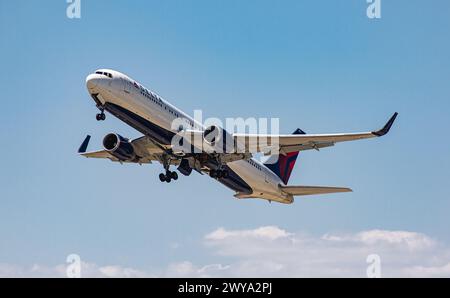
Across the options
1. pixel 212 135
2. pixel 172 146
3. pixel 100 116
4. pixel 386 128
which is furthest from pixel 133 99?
pixel 386 128

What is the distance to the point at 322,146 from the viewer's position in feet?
150

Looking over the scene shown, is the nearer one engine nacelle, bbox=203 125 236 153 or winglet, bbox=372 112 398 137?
winglet, bbox=372 112 398 137

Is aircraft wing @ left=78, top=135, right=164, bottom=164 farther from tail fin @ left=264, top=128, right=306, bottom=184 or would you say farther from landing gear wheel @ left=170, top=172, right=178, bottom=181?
tail fin @ left=264, top=128, right=306, bottom=184

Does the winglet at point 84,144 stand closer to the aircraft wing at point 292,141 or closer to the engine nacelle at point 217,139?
the engine nacelle at point 217,139

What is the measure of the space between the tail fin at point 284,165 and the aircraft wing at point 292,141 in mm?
10247

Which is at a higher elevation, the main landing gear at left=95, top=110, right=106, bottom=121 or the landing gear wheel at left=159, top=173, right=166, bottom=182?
the main landing gear at left=95, top=110, right=106, bottom=121

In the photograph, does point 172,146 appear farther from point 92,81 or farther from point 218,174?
point 92,81

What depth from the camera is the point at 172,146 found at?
152 feet

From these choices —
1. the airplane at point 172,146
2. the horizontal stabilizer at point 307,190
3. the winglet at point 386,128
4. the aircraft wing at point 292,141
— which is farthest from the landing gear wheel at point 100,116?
the horizontal stabilizer at point 307,190

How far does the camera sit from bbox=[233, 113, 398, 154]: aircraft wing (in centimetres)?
4378

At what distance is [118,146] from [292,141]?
1143 centimetres

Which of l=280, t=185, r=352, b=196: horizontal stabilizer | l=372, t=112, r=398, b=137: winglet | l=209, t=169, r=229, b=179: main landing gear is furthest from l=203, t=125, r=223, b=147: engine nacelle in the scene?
l=280, t=185, r=352, b=196: horizontal stabilizer
